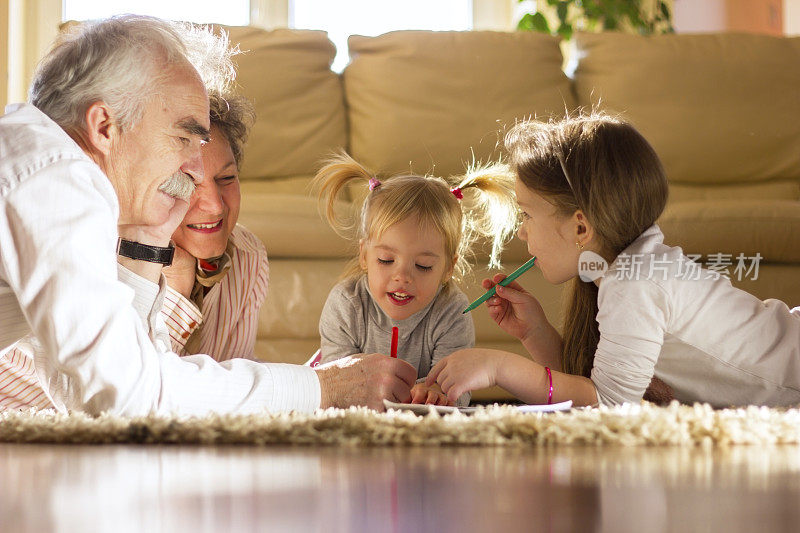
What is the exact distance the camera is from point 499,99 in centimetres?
322

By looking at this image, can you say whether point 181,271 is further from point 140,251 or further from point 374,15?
point 374,15

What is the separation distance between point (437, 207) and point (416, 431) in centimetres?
117

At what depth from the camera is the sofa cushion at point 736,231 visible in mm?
2514

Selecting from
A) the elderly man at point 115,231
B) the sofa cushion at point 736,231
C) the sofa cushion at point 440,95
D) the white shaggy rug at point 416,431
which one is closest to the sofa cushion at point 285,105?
the sofa cushion at point 440,95

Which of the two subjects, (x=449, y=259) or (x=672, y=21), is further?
(x=672, y=21)

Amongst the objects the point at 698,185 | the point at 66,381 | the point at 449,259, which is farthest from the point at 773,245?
the point at 66,381

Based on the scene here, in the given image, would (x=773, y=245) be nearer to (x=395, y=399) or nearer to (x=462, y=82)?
(x=462, y=82)

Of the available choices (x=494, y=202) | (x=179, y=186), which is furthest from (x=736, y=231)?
(x=179, y=186)

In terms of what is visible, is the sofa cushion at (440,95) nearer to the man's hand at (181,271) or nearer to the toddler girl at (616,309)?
the toddler girl at (616,309)

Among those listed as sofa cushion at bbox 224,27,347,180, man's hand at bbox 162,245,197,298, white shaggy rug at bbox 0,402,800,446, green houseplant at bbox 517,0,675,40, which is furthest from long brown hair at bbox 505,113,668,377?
green houseplant at bbox 517,0,675,40

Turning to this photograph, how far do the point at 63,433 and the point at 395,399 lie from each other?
0.57 m

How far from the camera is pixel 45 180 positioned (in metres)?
0.94

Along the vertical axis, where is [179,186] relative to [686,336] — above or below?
above

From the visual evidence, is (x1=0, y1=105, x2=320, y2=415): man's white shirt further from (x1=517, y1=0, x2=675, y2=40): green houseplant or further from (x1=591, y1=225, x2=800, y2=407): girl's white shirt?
(x1=517, y1=0, x2=675, y2=40): green houseplant
